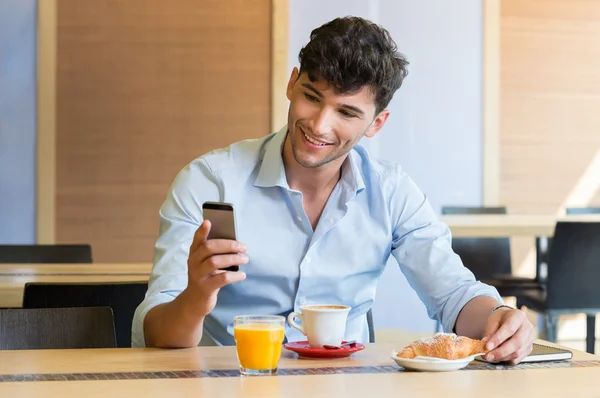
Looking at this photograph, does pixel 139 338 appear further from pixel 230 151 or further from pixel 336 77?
pixel 336 77

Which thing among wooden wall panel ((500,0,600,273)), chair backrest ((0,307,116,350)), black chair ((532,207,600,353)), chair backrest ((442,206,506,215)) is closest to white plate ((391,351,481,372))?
chair backrest ((0,307,116,350))

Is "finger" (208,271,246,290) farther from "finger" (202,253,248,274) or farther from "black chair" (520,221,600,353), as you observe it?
"black chair" (520,221,600,353)

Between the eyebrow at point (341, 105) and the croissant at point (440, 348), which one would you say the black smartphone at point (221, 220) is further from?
the eyebrow at point (341, 105)

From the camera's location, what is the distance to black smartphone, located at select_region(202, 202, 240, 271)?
1.47m

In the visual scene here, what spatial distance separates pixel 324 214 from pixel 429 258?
0.25 meters

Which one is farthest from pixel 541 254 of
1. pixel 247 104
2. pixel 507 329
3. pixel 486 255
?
pixel 507 329

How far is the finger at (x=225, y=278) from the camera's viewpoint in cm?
149

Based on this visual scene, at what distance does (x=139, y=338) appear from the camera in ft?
5.95

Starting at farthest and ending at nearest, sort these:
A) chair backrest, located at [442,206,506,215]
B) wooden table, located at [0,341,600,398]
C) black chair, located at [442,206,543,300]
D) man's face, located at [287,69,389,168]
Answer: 1. chair backrest, located at [442,206,506,215]
2. black chair, located at [442,206,543,300]
3. man's face, located at [287,69,389,168]
4. wooden table, located at [0,341,600,398]

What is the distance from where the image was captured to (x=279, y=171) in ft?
6.64

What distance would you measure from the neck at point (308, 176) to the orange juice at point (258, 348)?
663 millimetres

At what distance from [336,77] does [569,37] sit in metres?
4.14

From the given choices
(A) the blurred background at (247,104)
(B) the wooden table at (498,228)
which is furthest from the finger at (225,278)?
(A) the blurred background at (247,104)

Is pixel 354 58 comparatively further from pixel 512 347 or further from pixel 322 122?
pixel 512 347
